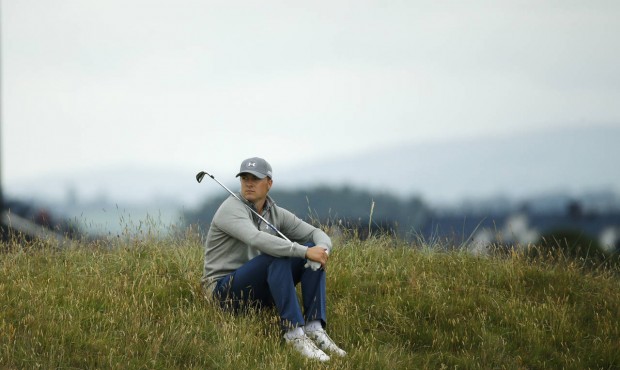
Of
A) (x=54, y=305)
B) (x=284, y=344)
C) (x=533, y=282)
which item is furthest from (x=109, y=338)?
(x=533, y=282)

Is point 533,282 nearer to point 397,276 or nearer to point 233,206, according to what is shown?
point 397,276

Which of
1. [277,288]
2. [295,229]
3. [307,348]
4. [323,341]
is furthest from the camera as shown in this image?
[295,229]

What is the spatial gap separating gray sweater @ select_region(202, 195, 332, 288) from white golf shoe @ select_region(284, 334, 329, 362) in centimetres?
72

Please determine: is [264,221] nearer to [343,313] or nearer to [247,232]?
[247,232]

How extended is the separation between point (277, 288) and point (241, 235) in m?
0.55

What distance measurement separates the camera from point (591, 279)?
997cm

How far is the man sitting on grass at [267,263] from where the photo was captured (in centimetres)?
724

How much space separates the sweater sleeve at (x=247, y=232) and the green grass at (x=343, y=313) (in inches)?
27.4

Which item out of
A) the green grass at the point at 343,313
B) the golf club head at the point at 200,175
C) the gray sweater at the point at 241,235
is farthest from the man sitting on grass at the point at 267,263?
the golf club head at the point at 200,175

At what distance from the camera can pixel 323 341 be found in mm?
7438

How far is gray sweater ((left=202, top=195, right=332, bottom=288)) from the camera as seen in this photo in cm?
735

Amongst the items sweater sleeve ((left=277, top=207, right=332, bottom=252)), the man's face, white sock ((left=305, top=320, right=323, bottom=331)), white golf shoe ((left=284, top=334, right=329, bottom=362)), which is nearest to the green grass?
white golf shoe ((left=284, top=334, right=329, bottom=362))

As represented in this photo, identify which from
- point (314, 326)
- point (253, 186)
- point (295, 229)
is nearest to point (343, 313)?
point (314, 326)

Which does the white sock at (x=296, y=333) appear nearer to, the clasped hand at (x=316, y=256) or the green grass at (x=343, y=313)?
the green grass at (x=343, y=313)
